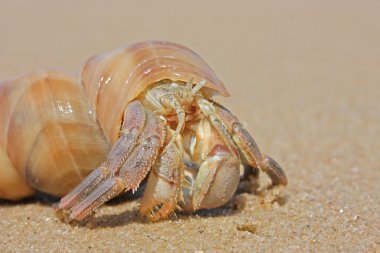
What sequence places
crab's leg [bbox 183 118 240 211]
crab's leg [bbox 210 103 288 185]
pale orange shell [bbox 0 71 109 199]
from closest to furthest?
crab's leg [bbox 183 118 240 211], crab's leg [bbox 210 103 288 185], pale orange shell [bbox 0 71 109 199]

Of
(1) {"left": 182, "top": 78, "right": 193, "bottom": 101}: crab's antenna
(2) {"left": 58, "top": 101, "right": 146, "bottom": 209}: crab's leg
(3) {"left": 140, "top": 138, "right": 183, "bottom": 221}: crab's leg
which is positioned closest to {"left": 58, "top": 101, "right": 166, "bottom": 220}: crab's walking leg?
(2) {"left": 58, "top": 101, "right": 146, "bottom": 209}: crab's leg

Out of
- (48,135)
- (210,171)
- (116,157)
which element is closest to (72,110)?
(48,135)

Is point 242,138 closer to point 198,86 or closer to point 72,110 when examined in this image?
point 198,86

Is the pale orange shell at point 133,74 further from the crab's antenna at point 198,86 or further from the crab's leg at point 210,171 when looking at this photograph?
the crab's leg at point 210,171

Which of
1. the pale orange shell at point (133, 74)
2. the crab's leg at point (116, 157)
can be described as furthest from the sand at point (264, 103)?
the pale orange shell at point (133, 74)

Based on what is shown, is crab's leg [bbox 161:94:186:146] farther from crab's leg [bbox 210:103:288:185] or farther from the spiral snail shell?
crab's leg [bbox 210:103:288:185]

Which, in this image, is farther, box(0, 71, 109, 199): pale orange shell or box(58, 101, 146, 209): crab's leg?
box(0, 71, 109, 199): pale orange shell
